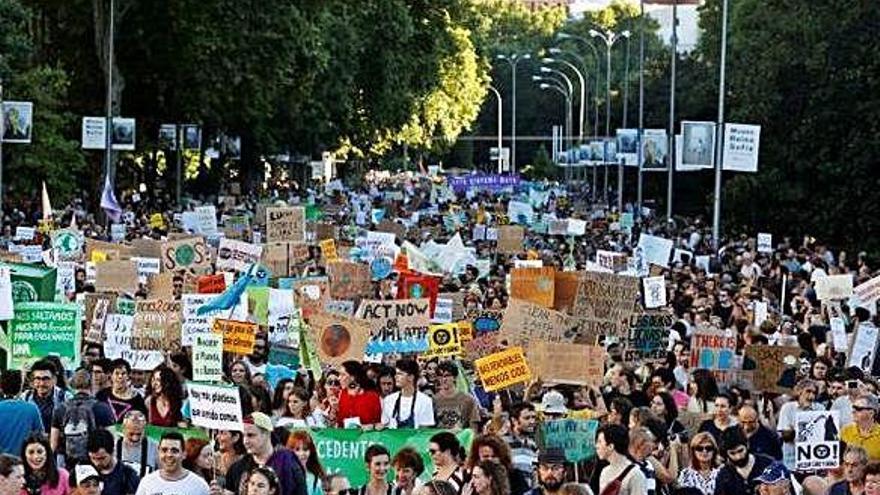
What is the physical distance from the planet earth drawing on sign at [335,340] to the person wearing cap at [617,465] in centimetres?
493

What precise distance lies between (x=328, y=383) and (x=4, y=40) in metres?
29.3

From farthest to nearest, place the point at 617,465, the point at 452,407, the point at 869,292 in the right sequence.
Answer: the point at 869,292 < the point at 452,407 < the point at 617,465

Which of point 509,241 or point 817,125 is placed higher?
point 817,125

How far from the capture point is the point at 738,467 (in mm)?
12148

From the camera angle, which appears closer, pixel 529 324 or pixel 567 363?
pixel 567 363

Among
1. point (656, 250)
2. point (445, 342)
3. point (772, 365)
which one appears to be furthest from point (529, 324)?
point (656, 250)

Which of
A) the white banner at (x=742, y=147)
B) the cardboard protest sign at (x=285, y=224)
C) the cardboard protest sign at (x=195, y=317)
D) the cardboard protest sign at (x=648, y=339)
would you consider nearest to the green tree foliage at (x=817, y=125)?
the white banner at (x=742, y=147)

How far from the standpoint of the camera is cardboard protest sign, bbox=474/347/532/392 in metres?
15.5

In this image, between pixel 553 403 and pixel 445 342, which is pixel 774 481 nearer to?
pixel 553 403

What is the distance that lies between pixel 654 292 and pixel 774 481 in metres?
12.5

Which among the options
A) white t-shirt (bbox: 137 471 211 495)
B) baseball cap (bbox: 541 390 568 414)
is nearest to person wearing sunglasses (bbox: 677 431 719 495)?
baseball cap (bbox: 541 390 568 414)

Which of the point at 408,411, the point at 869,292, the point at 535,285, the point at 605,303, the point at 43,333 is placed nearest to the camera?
the point at 408,411

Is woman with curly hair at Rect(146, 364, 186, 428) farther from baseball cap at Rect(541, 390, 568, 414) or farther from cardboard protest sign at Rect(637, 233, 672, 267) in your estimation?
cardboard protest sign at Rect(637, 233, 672, 267)

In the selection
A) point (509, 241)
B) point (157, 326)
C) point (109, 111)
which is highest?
point (109, 111)
